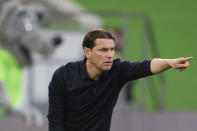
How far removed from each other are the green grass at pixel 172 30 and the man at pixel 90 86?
746 cm

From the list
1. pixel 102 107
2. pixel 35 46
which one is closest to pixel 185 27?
pixel 35 46

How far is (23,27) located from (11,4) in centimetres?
29

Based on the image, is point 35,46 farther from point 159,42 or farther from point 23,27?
point 159,42

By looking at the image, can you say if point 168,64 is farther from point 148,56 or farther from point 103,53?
point 148,56

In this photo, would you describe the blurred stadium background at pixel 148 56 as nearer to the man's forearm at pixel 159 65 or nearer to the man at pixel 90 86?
the man at pixel 90 86

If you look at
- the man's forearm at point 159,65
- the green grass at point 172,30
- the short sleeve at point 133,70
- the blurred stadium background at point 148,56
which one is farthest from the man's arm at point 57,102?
the green grass at point 172,30

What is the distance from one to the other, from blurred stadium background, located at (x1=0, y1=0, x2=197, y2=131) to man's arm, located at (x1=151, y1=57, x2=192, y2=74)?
3.25m

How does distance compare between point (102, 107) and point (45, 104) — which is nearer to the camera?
point (102, 107)

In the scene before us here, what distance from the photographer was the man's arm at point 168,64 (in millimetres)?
4516

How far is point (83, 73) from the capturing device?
4949 mm

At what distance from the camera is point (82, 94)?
4957 millimetres

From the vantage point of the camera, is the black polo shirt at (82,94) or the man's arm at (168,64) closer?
the man's arm at (168,64)

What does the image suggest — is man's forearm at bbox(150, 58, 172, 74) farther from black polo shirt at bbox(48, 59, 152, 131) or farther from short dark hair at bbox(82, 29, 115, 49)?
short dark hair at bbox(82, 29, 115, 49)

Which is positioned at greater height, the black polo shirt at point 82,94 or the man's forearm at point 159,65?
the man's forearm at point 159,65
